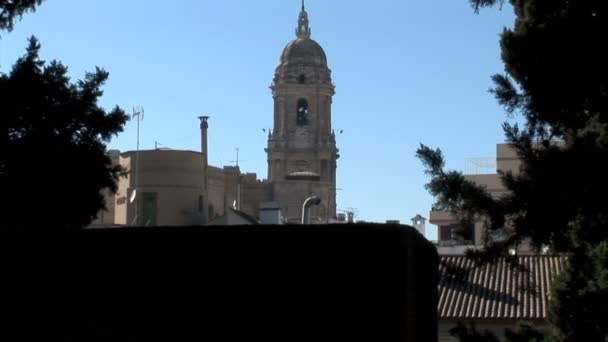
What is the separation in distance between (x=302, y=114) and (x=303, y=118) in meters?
0.33

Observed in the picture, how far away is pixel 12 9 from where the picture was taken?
49.5ft

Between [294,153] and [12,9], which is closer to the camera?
[12,9]

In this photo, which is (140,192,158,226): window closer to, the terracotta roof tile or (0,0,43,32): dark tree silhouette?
the terracotta roof tile

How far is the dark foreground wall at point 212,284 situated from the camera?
9586 mm

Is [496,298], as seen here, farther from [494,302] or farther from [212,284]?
[212,284]

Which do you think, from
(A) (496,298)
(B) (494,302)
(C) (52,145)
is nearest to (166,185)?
(A) (496,298)

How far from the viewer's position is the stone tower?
100 metres

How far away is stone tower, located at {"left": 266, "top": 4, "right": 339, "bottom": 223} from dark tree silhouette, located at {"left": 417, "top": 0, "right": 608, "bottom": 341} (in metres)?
83.3

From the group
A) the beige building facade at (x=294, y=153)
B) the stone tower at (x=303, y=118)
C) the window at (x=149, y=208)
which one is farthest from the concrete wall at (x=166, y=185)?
the stone tower at (x=303, y=118)

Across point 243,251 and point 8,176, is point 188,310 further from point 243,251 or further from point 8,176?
point 8,176

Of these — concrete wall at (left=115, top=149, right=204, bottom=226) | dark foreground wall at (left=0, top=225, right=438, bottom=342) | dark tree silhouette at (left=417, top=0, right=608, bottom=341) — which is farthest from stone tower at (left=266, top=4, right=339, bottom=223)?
dark foreground wall at (left=0, top=225, right=438, bottom=342)

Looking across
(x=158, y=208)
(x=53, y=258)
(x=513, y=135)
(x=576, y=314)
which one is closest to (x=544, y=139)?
(x=513, y=135)

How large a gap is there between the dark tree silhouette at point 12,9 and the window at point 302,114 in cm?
8639

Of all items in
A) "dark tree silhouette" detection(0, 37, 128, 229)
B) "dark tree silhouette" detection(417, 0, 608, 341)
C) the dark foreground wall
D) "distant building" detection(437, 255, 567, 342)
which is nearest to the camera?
the dark foreground wall
